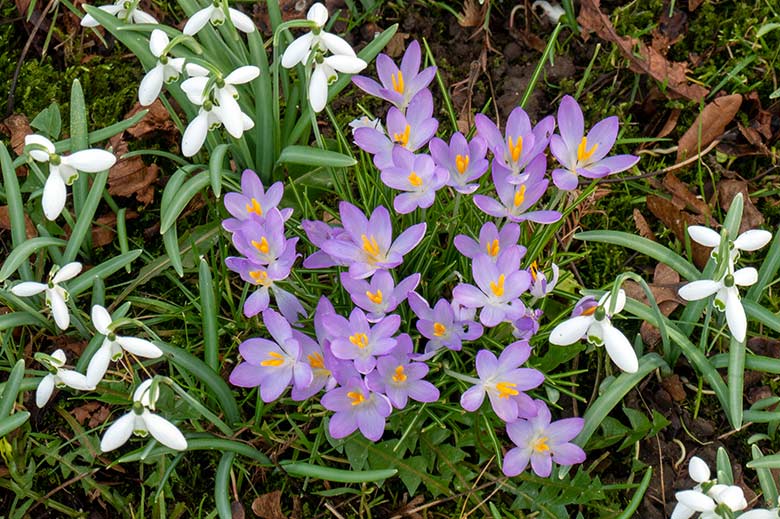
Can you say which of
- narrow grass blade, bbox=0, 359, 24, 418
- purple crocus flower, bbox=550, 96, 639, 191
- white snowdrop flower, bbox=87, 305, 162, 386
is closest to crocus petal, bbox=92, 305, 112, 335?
white snowdrop flower, bbox=87, 305, 162, 386

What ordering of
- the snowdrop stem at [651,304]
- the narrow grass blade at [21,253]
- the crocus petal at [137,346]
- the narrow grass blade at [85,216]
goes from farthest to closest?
the narrow grass blade at [85,216] < the narrow grass blade at [21,253] < the crocus petal at [137,346] < the snowdrop stem at [651,304]

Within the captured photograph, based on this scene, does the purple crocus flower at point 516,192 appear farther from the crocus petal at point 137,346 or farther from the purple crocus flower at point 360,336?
the crocus petal at point 137,346

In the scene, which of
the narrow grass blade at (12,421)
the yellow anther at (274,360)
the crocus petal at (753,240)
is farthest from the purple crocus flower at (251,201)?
the crocus petal at (753,240)

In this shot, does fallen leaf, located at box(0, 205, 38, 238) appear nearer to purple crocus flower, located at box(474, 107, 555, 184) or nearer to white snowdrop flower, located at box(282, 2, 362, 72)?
white snowdrop flower, located at box(282, 2, 362, 72)

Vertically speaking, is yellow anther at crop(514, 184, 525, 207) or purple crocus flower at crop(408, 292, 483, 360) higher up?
yellow anther at crop(514, 184, 525, 207)

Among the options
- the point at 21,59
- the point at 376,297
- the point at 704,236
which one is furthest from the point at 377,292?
the point at 21,59
